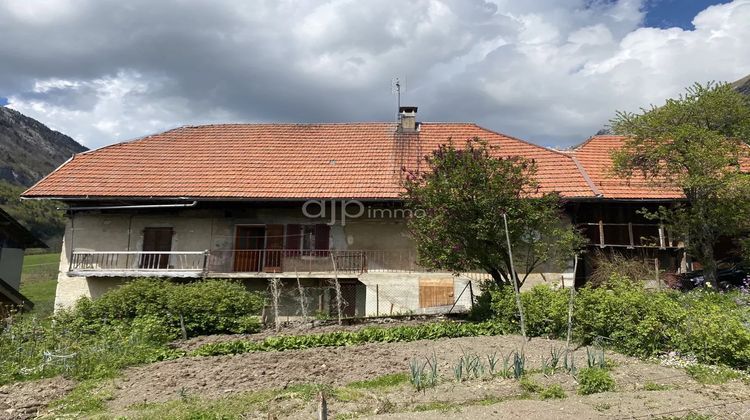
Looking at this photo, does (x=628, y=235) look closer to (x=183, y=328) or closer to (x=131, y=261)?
(x=183, y=328)

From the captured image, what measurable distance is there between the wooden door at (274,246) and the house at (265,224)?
0.04m

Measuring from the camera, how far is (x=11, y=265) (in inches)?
827

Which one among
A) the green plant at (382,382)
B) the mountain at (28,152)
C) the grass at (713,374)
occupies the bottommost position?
the green plant at (382,382)

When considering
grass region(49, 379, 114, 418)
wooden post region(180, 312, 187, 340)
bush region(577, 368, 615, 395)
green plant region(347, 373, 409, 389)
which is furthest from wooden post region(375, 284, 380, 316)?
bush region(577, 368, 615, 395)

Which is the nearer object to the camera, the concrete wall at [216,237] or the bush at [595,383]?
the bush at [595,383]

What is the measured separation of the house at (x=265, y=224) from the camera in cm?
1509

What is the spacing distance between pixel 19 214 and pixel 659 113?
5702cm

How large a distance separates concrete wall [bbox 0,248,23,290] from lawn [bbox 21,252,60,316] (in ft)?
4.84

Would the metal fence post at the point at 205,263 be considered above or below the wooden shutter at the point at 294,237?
below

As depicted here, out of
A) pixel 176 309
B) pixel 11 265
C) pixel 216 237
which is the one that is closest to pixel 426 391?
pixel 176 309

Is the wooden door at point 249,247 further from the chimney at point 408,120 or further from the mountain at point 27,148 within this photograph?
the mountain at point 27,148

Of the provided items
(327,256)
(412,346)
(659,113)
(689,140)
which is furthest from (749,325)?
(327,256)

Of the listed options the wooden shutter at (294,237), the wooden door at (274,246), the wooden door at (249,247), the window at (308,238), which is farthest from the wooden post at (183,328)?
the wooden shutter at (294,237)

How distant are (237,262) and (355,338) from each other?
7.67 m
